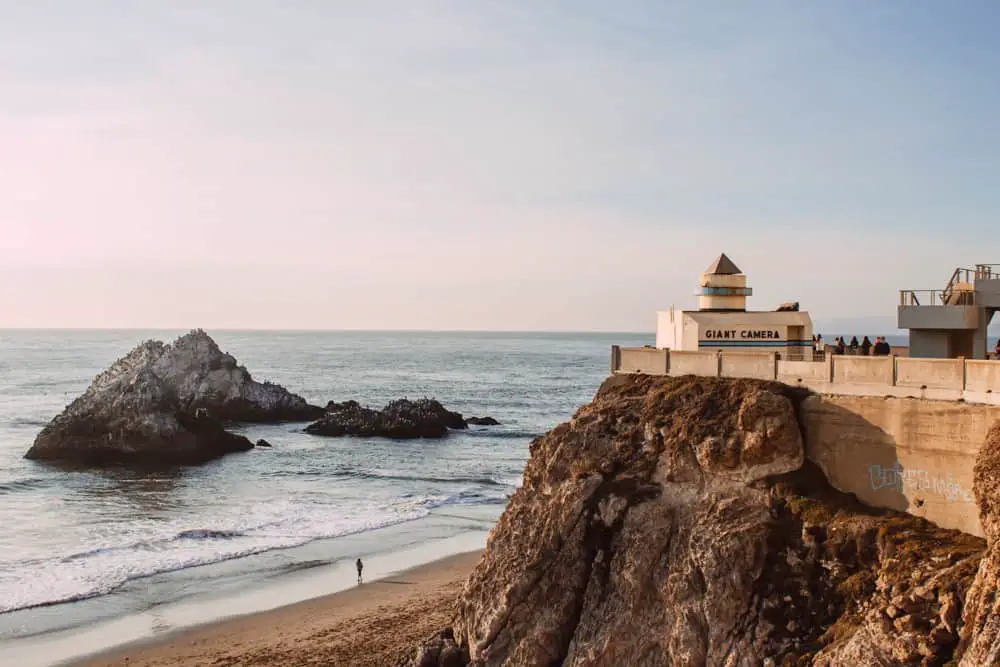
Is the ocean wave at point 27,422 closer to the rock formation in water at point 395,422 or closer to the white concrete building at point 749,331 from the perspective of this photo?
the rock formation in water at point 395,422

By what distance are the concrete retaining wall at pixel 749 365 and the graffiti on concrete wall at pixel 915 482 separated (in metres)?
2.88

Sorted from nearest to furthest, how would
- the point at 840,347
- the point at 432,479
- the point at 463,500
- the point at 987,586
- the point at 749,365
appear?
the point at 987,586, the point at 749,365, the point at 840,347, the point at 463,500, the point at 432,479

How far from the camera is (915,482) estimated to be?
15.7 m

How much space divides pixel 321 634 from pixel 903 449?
15.9 metres

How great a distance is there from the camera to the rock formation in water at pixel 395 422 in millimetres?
65875

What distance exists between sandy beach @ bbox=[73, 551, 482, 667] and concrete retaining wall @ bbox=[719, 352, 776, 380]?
9647 millimetres

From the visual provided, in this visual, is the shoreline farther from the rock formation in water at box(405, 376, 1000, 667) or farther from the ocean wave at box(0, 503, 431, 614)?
the rock formation in water at box(405, 376, 1000, 667)

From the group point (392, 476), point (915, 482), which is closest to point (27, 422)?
point (392, 476)

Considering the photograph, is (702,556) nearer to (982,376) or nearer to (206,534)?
(982,376)

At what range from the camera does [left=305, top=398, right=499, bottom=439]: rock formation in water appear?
65.9 metres

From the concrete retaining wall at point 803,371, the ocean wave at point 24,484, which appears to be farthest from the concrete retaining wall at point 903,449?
the ocean wave at point 24,484

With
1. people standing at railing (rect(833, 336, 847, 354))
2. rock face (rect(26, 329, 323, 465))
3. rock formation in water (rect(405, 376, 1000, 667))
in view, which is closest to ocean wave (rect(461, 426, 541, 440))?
rock face (rect(26, 329, 323, 465))

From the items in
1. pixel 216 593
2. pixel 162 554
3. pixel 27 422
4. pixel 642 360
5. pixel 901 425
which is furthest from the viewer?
pixel 27 422

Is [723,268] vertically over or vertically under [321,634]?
over
